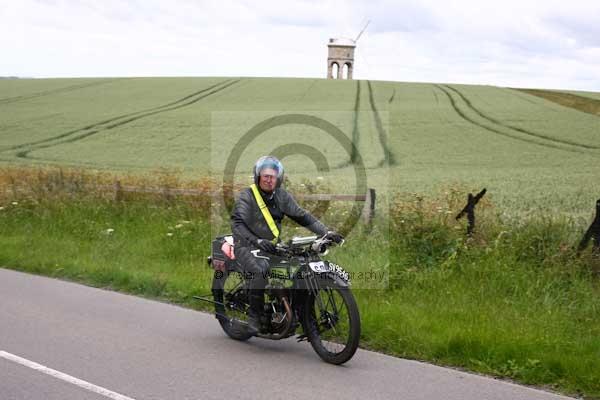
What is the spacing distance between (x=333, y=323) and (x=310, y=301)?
33 centimetres

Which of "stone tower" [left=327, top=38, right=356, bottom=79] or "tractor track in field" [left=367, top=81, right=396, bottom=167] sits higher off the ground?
"stone tower" [left=327, top=38, right=356, bottom=79]

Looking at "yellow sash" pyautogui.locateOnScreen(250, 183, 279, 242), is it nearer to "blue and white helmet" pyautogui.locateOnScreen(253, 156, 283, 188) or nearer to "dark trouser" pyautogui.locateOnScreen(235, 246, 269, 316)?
"blue and white helmet" pyautogui.locateOnScreen(253, 156, 283, 188)

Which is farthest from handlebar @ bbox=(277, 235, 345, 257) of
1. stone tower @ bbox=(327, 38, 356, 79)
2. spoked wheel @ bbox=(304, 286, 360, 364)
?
stone tower @ bbox=(327, 38, 356, 79)

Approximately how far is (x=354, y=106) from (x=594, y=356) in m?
33.8

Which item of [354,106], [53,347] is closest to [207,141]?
[354,106]

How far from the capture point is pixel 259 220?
673 centimetres

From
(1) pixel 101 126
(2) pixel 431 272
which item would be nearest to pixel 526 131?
(1) pixel 101 126

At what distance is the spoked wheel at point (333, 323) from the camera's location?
19.6 ft

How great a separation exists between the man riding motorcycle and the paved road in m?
0.65

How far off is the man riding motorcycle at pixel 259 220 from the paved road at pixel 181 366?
2.14 ft

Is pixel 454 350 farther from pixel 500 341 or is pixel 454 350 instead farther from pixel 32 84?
pixel 32 84

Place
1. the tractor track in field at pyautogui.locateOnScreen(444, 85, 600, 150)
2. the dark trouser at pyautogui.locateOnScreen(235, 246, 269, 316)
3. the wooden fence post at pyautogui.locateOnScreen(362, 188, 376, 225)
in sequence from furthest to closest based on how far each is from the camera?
1. the tractor track in field at pyautogui.locateOnScreen(444, 85, 600, 150)
2. the wooden fence post at pyautogui.locateOnScreen(362, 188, 376, 225)
3. the dark trouser at pyautogui.locateOnScreen(235, 246, 269, 316)

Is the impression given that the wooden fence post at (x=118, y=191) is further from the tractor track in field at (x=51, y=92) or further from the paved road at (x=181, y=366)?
the tractor track in field at (x=51, y=92)

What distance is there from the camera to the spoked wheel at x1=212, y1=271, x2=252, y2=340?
7.02 m
